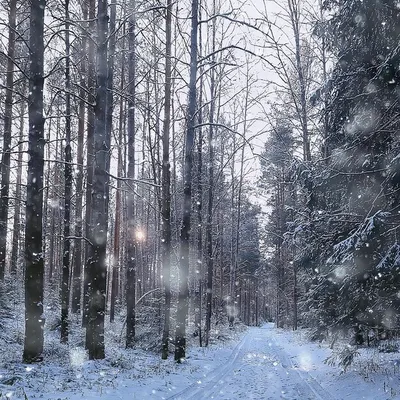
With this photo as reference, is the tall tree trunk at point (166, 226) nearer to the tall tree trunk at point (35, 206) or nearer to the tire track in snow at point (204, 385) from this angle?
the tire track in snow at point (204, 385)

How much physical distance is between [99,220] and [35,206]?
167 cm

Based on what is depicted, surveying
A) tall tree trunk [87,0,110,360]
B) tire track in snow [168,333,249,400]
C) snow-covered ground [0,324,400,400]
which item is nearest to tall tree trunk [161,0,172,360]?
snow-covered ground [0,324,400,400]

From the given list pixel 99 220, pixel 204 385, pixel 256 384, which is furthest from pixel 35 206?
pixel 256 384

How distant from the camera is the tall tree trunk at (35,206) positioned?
884cm

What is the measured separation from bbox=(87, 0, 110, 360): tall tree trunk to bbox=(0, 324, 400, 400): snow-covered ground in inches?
31.8

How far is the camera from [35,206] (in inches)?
361

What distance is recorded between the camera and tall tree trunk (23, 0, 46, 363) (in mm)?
8844

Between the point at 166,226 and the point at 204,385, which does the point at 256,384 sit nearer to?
the point at 204,385

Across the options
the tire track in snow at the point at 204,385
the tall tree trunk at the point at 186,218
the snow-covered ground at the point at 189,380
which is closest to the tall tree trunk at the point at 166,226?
the tall tree trunk at the point at 186,218

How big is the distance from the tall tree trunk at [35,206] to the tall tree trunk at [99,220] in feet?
4.39

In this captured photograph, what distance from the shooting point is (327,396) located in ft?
26.0

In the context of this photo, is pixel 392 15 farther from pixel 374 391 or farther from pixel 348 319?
pixel 374 391

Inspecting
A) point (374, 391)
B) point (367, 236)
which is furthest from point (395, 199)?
point (374, 391)

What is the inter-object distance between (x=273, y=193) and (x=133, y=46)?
2836cm
